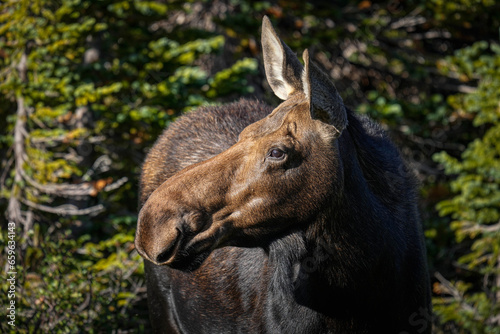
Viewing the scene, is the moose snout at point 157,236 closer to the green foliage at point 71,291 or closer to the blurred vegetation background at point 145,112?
the green foliage at point 71,291

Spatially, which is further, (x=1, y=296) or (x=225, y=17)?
(x=225, y=17)

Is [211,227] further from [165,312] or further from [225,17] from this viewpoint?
[225,17]

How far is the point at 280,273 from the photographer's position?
3.31 meters

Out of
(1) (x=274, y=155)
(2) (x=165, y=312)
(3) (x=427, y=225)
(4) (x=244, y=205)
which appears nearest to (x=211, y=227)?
(4) (x=244, y=205)

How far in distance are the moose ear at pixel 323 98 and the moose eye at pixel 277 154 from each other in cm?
24

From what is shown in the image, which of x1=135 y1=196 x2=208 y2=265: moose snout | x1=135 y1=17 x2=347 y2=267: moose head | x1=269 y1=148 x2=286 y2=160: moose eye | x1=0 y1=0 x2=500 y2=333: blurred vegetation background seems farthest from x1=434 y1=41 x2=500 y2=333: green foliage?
x1=135 y1=196 x2=208 y2=265: moose snout

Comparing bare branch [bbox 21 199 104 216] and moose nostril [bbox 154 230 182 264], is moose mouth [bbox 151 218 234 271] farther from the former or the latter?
bare branch [bbox 21 199 104 216]

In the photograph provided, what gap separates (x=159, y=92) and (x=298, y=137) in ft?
12.4

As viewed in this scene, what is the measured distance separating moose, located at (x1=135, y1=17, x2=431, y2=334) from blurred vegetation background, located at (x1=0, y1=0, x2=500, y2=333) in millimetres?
1966

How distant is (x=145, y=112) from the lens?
6340 millimetres

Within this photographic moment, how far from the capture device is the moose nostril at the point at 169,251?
2.75 meters

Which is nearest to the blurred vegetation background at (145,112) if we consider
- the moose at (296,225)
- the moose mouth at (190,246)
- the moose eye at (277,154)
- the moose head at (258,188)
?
the moose at (296,225)

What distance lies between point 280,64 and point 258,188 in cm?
91

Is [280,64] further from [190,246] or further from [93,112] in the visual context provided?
[93,112]
